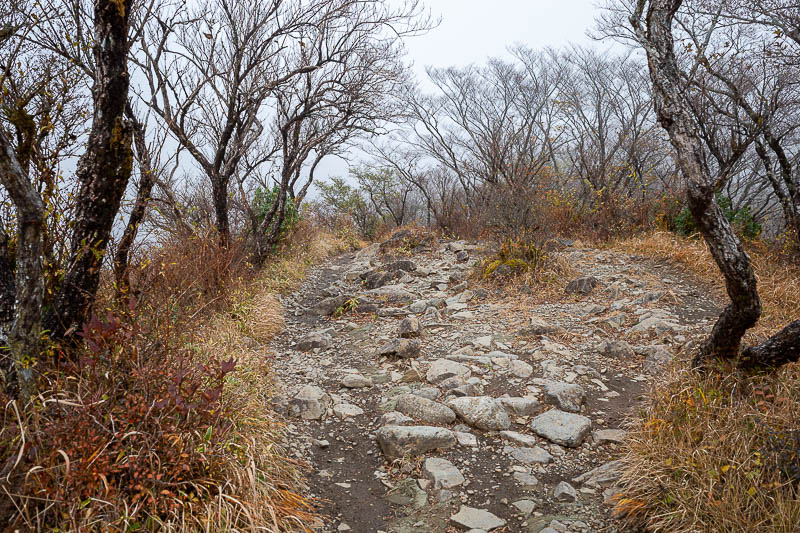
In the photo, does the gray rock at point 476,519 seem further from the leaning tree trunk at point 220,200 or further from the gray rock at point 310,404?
the leaning tree trunk at point 220,200

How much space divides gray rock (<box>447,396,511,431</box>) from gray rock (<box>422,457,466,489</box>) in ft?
1.61

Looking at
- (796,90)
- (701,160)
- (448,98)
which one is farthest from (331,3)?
(448,98)

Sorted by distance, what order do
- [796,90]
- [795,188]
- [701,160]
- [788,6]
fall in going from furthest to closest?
[796,90] < [795,188] < [788,6] < [701,160]

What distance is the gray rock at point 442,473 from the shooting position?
2.71m

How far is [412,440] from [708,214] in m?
2.36

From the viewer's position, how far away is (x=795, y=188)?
5.93 meters

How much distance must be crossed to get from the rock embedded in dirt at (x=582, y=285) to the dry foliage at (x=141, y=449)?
4.52 metres

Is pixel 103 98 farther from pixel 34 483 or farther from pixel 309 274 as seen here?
pixel 309 274

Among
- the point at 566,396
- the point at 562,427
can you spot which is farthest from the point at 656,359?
the point at 562,427

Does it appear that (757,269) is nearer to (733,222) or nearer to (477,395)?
(733,222)

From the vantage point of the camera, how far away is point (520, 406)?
3.49m

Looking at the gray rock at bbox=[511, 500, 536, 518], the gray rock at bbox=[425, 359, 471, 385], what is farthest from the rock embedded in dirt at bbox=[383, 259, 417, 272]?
the gray rock at bbox=[511, 500, 536, 518]

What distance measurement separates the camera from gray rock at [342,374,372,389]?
4.08m

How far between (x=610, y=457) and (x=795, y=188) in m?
5.39
